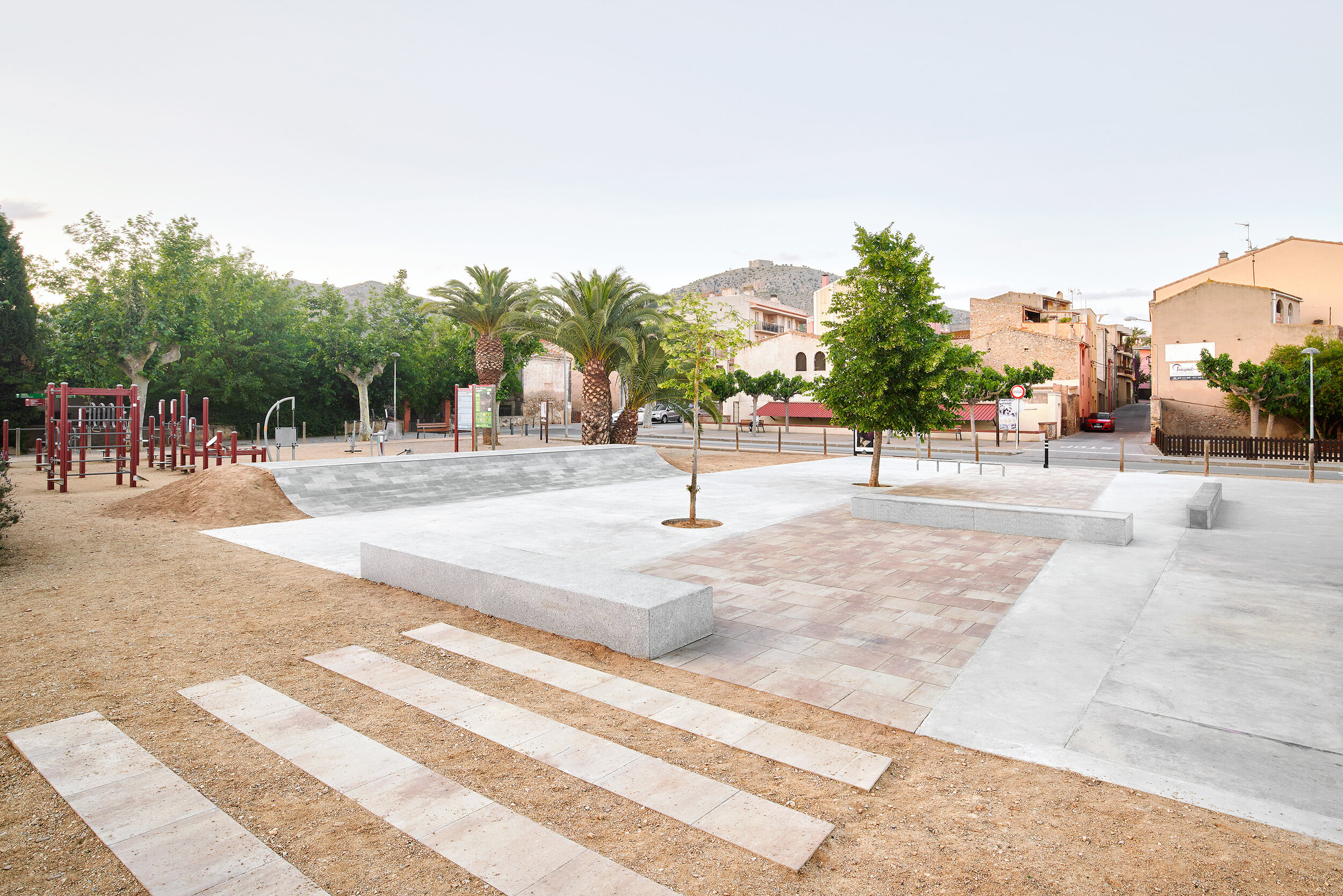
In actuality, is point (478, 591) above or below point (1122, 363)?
below

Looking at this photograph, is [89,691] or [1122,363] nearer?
[89,691]

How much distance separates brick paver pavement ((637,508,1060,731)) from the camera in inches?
202

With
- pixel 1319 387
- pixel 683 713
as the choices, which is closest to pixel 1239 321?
pixel 1319 387

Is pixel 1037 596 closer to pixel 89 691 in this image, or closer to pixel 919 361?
Result: pixel 89 691

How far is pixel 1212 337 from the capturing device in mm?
41500

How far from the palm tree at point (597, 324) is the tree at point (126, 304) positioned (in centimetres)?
1959

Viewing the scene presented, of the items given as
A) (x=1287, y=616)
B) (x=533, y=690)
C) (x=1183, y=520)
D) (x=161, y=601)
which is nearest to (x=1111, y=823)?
(x=533, y=690)

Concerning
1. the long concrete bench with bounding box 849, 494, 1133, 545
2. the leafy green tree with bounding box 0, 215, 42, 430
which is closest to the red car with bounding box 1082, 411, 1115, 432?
the long concrete bench with bounding box 849, 494, 1133, 545

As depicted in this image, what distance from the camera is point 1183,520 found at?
40.6 ft

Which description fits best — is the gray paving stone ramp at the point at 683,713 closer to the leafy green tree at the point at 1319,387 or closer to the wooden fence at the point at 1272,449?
the wooden fence at the point at 1272,449

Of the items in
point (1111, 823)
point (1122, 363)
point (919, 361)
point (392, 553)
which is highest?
point (1122, 363)

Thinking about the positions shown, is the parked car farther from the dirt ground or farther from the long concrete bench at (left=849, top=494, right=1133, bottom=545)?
the dirt ground

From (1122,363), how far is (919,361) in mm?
86034

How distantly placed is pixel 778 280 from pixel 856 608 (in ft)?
519
